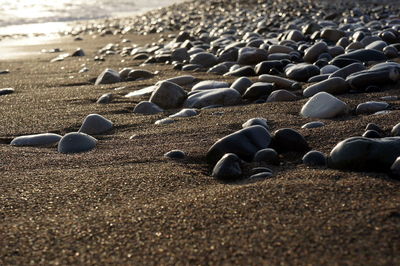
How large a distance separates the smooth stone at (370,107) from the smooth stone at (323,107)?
0.28ft

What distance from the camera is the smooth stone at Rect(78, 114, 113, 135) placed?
250 cm

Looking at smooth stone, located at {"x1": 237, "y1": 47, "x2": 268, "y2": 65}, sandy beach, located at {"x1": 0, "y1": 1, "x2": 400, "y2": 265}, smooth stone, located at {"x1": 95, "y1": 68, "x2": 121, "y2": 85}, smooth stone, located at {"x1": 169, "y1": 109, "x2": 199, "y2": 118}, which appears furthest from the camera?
smooth stone, located at {"x1": 237, "y1": 47, "x2": 268, "y2": 65}

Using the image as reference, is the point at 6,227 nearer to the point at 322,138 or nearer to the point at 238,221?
the point at 238,221

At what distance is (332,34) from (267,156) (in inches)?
156

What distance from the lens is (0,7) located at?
16.1 metres

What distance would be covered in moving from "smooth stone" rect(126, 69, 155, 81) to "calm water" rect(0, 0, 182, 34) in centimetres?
798

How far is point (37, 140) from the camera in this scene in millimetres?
2328

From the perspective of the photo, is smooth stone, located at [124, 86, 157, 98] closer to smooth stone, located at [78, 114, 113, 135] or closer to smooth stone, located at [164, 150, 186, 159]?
smooth stone, located at [78, 114, 113, 135]

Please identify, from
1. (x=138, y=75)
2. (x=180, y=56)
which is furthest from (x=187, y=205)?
(x=180, y=56)

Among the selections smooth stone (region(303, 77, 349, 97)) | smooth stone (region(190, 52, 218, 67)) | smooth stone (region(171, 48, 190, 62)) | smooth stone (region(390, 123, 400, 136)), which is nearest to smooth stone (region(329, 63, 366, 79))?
smooth stone (region(303, 77, 349, 97))

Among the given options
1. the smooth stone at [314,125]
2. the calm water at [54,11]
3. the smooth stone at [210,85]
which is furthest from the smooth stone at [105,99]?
the calm water at [54,11]

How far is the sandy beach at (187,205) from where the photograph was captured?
1140mm

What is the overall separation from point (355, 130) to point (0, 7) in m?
15.9

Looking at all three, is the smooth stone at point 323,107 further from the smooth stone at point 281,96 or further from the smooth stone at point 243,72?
the smooth stone at point 243,72
